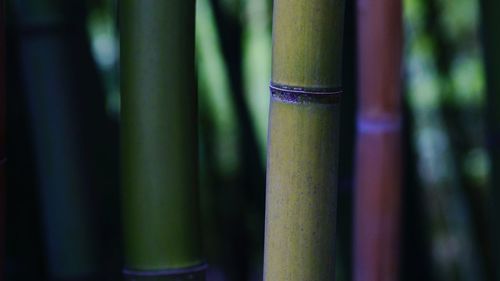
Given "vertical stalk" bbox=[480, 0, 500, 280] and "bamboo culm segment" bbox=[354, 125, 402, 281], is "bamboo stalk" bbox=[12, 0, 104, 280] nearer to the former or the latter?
"bamboo culm segment" bbox=[354, 125, 402, 281]

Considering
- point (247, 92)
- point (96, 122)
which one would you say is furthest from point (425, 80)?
point (96, 122)

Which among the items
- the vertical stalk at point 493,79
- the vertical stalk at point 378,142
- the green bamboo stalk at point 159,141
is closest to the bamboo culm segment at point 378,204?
the vertical stalk at point 378,142

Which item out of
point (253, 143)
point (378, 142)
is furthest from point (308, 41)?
point (253, 143)

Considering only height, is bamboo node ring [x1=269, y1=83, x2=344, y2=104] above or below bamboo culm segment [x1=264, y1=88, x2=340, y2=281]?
above

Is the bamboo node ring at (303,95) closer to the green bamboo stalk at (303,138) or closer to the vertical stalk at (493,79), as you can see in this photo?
the green bamboo stalk at (303,138)

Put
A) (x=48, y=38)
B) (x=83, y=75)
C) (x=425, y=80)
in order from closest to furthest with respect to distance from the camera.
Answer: (x=48, y=38) → (x=83, y=75) → (x=425, y=80)

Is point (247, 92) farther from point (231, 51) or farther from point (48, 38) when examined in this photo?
point (48, 38)

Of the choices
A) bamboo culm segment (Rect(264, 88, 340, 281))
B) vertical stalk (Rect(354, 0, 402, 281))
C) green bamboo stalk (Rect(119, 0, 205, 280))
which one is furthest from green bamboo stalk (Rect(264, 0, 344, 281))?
vertical stalk (Rect(354, 0, 402, 281))

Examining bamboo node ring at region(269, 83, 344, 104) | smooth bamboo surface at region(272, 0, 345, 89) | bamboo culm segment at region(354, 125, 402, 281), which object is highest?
smooth bamboo surface at region(272, 0, 345, 89)
